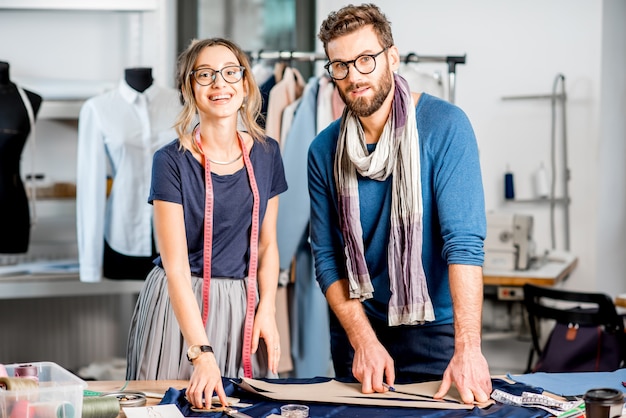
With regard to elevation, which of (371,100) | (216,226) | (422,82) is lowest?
(216,226)

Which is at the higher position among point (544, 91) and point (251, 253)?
point (544, 91)

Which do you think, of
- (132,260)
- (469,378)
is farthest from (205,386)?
(132,260)

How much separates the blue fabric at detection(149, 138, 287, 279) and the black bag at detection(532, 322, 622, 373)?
1.97 meters

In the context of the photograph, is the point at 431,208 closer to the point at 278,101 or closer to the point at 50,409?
the point at 50,409

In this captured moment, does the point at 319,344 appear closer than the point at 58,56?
Yes

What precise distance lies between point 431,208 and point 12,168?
217 cm

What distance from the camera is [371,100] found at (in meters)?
2.17

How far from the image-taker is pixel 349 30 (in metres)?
2.13

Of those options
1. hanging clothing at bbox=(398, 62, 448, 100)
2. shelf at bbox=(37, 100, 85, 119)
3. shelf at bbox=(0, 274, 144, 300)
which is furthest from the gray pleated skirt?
shelf at bbox=(37, 100, 85, 119)

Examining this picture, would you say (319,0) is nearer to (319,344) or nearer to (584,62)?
(584,62)

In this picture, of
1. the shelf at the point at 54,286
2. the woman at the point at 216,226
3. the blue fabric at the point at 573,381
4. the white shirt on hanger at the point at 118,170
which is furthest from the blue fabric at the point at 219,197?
the shelf at the point at 54,286

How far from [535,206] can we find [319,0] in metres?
1.73

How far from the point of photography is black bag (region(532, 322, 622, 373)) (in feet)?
12.0

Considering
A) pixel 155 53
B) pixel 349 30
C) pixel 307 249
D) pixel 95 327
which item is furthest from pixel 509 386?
pixel 95 327
